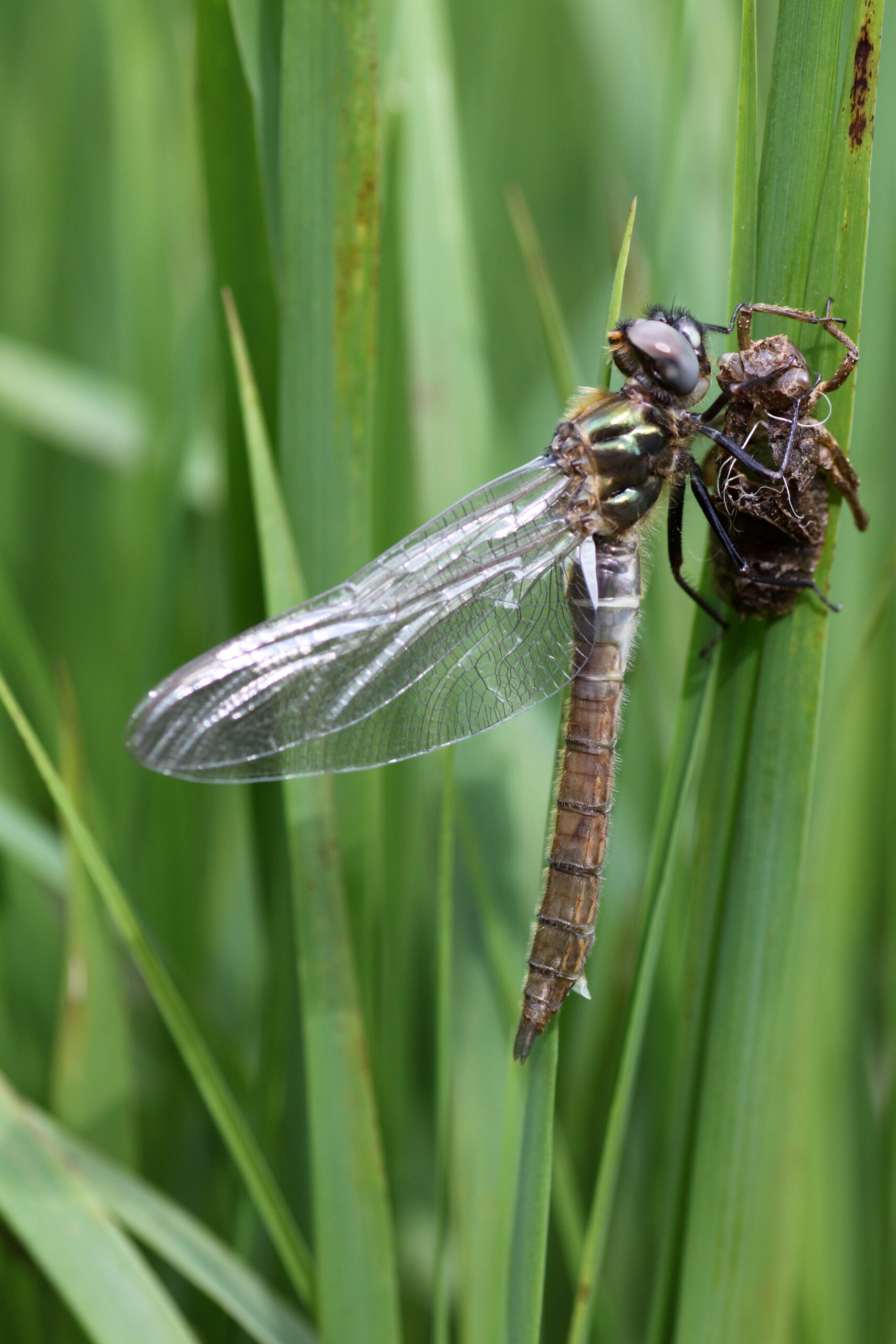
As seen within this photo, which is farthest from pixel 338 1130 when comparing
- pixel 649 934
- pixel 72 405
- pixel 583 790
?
pixel 72 405

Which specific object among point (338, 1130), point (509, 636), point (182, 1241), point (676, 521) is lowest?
point (182, 1241)

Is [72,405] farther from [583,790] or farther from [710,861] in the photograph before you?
[710,861]

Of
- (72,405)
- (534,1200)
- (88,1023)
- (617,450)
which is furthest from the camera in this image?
(72,405)

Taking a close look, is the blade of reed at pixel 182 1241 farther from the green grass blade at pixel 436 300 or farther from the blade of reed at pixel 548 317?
the blade of reed at pixel 548 317

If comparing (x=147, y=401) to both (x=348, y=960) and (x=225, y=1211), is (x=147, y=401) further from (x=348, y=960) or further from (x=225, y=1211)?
(x=225, y=1211)

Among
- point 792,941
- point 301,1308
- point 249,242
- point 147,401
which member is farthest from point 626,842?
point 147,401

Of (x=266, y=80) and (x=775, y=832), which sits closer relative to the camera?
(x=775, y=832)

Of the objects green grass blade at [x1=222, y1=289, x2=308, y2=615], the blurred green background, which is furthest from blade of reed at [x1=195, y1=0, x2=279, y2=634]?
green grass blade at [x1=222, y1=289, x2=308, y2=615]
